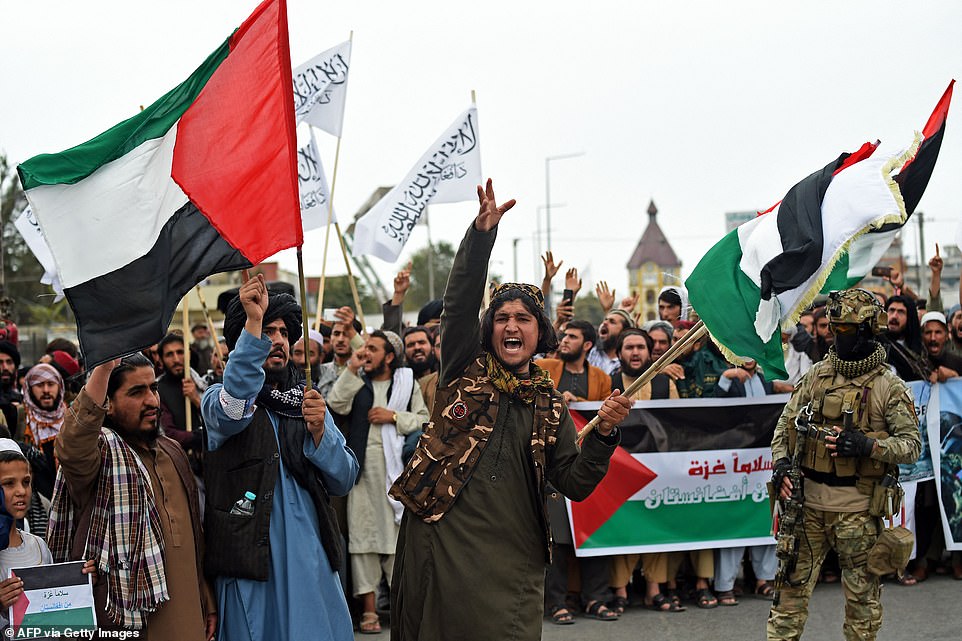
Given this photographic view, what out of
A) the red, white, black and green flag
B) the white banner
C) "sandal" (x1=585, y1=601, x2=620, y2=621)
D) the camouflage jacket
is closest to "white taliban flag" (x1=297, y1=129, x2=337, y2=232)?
the white banner

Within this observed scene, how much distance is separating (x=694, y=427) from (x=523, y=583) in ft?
14.7

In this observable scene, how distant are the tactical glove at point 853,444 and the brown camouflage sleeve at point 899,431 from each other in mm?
47

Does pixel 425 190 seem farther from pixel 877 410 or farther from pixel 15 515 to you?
pixel 15 515

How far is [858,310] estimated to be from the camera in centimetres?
620

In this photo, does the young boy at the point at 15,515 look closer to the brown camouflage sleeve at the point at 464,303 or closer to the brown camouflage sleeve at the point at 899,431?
the brown camouflage sleeve at the point at 464,303

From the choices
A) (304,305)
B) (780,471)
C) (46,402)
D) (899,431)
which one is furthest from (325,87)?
(304,305)

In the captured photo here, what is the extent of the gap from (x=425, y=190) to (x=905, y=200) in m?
5.27

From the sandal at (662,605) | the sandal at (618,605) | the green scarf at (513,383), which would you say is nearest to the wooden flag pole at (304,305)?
the green scarf at (513,383)

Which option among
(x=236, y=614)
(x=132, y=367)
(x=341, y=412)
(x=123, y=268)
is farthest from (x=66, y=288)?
(x=341, y=412)

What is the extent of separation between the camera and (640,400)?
862cm

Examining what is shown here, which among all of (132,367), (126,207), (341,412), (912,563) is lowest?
(912,563)

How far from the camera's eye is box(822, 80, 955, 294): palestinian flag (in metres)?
5.23

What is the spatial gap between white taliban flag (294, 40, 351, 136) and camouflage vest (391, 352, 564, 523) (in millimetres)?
5425

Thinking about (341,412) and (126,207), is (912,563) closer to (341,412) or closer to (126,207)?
(341,412)
